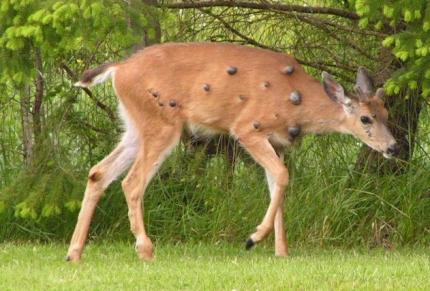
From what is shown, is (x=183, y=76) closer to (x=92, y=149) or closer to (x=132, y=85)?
(x=132, y=85)

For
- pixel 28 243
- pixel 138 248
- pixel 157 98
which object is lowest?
pixel 28 243

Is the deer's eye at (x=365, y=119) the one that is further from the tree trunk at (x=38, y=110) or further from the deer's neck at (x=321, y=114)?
the tree trunk at (x=38, y=110)

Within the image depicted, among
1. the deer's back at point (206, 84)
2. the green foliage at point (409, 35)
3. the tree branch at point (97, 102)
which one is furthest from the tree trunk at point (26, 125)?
the green foliage at point (409, 35)

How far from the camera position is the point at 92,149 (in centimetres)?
1264

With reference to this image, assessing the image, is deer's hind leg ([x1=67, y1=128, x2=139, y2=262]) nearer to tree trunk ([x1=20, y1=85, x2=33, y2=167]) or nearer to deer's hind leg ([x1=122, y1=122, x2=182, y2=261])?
deer's hind leg ([x1=122, y1=122, x2=182, y2=261])

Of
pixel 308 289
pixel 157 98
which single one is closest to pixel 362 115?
pixel 157 98

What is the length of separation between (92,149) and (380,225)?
2942 millimetres

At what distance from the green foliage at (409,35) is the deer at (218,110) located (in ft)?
2.22

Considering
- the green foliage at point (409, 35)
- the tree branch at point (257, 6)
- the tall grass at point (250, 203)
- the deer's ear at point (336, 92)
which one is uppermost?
the green foliage at point (409, 35)

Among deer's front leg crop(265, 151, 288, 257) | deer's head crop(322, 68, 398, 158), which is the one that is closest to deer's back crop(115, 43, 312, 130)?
deer's head crop(322, 68, 398, 158)

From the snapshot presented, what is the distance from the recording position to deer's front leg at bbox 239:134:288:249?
1002cm

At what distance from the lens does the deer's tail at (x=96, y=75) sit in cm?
1032

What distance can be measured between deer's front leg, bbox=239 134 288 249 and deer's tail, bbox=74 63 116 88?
1197 mm

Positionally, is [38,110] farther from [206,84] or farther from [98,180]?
[206,84]
